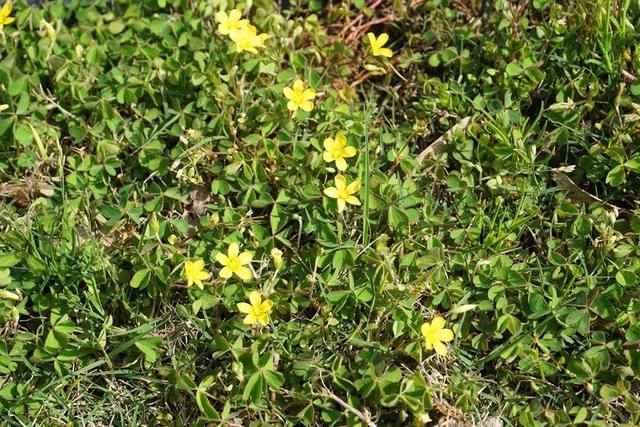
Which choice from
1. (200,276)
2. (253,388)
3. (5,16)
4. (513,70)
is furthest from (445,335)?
(5,16)

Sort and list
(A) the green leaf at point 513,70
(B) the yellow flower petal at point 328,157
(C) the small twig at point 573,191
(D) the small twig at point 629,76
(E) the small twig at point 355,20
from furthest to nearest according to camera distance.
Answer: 1. (E) the small twig at point 355,20
2. (A) the green leaf at point 513,70
3. (D) the small twig at point 629,76
4. (C) the small twig at point 573,191
5. (B) the yellow flower petal at point 328,157

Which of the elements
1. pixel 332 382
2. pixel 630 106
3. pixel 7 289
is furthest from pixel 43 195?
pixel 630 106

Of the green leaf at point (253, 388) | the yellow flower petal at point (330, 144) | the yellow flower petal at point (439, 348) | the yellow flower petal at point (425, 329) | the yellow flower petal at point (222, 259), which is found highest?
the yellow flower petal at point (330, 144)

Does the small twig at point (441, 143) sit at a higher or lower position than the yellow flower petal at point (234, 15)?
lower

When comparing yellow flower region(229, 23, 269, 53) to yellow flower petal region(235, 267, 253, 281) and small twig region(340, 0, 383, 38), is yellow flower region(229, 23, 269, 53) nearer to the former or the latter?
small twig region(340, 0, 383, 38)

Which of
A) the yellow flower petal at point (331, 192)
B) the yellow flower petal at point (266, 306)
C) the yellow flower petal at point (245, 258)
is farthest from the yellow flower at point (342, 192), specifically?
the yellow flower petal at point (266, 306)

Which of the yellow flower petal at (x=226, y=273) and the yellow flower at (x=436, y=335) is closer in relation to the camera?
the yellow flower at (x=436, y=335)

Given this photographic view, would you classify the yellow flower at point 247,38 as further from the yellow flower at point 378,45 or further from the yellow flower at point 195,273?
the yellow flower at point 195,273

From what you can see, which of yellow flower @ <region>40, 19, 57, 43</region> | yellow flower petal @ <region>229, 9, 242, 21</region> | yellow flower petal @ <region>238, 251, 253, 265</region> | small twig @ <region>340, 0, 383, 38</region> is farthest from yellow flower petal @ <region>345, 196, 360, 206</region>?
yellow flower @ <region>40, 19, 57, 43</region>
